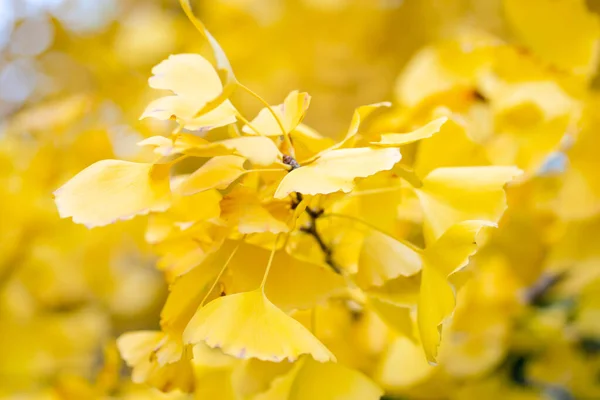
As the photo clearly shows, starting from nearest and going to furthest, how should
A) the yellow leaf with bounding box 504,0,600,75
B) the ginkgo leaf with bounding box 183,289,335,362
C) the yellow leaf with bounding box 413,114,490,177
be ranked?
the ginkgo leaf with bounding box 183,289,335,362 → the yellow leaf with bounding box 413,114,490,177 → the yellow leaf with bounding box 504,0,600,75

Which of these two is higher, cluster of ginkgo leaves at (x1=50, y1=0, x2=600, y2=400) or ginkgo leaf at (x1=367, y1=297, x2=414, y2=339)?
cluster of ginkgo leaves at (x1=50, y1=0, x2=600, y2=400)

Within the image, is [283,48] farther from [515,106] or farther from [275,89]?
[515,106]

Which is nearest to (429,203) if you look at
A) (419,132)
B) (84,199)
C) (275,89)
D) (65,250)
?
(419,132)

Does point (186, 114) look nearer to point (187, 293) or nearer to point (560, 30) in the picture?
point (187, 293)

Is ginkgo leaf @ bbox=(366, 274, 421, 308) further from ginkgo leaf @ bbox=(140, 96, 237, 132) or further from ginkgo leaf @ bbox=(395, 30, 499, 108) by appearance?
ginkgo leaf @ bbox=(395, 30, 499, 108)

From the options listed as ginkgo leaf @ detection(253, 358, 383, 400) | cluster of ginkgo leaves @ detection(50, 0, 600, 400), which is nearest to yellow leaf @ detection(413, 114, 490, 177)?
cluster of ginkgo leaves @ detection(50, 0, 600, 400)

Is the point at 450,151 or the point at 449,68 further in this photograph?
the point at 449,68

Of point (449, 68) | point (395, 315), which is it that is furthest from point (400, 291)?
point (449, 68)
